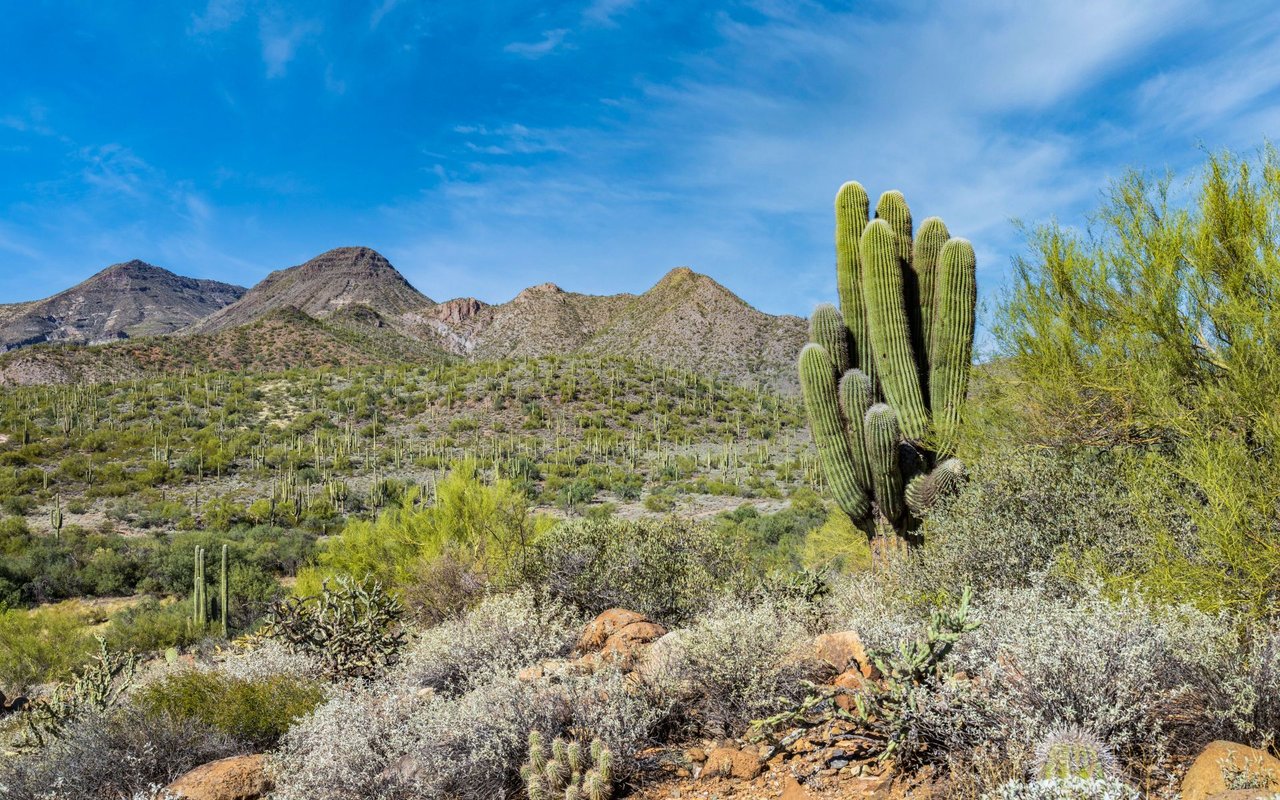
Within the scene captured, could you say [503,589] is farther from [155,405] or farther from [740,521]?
[155,405]

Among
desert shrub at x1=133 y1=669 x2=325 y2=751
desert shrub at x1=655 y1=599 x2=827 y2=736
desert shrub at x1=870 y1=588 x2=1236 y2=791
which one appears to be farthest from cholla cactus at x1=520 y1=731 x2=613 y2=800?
desert shrub at x1=133 y1=669 x2=325 y2=751

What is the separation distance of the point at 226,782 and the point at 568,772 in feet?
7.35

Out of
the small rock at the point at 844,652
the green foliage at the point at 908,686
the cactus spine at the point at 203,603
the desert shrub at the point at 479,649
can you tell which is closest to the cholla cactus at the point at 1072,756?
the green foliage at the point at 908,686

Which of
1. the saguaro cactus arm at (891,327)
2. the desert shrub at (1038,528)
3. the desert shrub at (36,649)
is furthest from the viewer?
the desert shrub at (36,649)

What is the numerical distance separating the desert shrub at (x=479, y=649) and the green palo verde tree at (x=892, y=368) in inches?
176

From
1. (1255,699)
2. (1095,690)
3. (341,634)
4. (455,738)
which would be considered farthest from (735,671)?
(341,634)

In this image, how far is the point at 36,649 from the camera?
11.0 meters

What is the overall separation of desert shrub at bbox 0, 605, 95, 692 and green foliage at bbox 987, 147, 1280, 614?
13.3 metres

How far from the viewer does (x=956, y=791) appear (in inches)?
129

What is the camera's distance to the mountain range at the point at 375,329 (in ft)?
180

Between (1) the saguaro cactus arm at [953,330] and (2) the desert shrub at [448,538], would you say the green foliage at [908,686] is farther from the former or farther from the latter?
(2) the desert shrub at [448,538]

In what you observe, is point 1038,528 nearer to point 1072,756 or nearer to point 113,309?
point 1072,756

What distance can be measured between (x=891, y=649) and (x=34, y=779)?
552cm

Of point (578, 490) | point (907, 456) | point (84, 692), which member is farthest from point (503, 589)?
point (578, 490)
